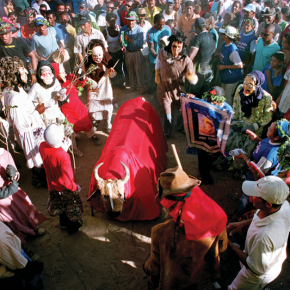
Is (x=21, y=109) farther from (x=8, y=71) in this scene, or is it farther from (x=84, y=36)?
(x=84, y=36)

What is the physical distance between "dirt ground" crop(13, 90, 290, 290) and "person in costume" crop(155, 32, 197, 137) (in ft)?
7.20

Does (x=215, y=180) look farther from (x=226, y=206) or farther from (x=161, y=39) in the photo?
(x=161, y=39)

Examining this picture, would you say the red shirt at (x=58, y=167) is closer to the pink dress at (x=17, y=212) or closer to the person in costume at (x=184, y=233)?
the pink dress at (x=17, y=212)

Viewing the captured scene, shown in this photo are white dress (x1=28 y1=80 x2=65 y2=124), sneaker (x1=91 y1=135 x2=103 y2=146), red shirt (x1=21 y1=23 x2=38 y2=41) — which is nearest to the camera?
white dress (x1=28 y1=80 x2=65 y2=124)

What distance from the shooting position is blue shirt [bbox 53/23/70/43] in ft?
27.9

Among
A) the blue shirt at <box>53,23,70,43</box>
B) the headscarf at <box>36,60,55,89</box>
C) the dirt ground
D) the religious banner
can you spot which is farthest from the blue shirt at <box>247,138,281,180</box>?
the blue shirt at <box>53,23,70,43</box>

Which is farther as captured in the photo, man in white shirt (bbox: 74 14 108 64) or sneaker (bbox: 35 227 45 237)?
man in white shirt (bbox: 74 14 108 64)

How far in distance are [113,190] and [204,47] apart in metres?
4.78

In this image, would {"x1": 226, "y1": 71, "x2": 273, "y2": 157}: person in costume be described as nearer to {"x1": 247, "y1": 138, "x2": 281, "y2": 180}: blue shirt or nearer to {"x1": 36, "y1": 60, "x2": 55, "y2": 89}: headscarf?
{"x1": 247, "y1": 138, "x2": 281, "y2": 180}: blue shirt

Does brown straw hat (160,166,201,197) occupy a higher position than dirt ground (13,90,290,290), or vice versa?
brown straw hat (160,166,201,197)

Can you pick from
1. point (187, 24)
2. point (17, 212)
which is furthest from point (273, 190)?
point (187, 24)

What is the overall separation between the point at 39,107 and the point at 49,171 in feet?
5.49

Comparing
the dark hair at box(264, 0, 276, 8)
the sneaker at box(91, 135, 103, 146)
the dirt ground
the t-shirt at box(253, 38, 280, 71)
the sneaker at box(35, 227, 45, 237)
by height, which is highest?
the dark hair at box(264, 0, 276, 8)

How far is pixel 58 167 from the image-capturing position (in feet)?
11.6
